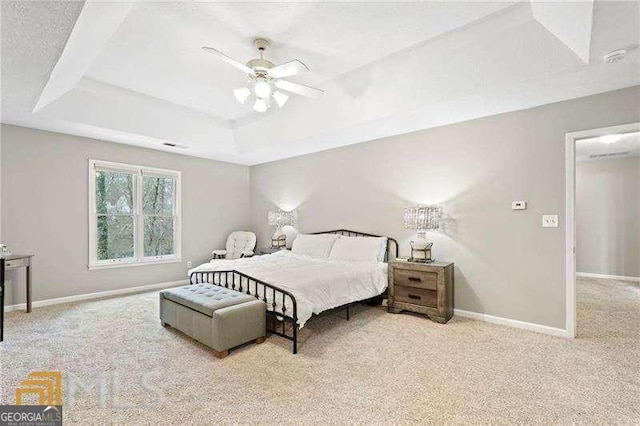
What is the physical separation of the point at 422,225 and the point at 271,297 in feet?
7.30

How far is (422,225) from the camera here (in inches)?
161

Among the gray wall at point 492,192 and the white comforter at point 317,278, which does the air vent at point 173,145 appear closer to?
the white comforter at point 317,278

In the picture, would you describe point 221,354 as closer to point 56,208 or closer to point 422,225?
point 422,225

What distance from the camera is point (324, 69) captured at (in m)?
3.48

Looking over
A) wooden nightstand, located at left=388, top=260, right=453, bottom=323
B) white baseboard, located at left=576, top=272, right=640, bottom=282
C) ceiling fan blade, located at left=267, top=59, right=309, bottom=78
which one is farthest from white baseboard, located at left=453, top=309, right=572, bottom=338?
white baseboard, located at left=576, top=272, right=640, bottom=282

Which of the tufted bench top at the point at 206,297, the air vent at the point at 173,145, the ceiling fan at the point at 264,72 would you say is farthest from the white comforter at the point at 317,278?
the air vent at the point at 173,145

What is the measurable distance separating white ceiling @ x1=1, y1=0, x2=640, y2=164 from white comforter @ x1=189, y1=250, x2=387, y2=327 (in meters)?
1.96

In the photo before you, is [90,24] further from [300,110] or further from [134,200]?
[134,200]

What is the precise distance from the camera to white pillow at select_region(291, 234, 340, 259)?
4949 mm

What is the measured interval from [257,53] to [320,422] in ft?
10.8

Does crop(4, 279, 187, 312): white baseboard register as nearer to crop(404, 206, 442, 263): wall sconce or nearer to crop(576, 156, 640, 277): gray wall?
crop(404, 206, 442, 263): wall sconce

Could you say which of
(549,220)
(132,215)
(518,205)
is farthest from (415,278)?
(132,215)

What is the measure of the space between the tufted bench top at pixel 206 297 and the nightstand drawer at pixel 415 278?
1.96 m

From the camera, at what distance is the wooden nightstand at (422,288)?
371 centimetres
